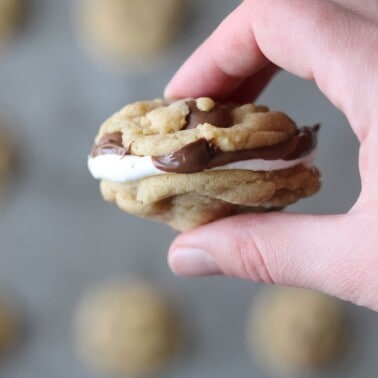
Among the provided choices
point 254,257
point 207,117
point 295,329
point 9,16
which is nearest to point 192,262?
point 254,257

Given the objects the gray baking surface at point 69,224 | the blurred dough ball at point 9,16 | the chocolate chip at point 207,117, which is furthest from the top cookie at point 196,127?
the blurred dough ball at point 9,16

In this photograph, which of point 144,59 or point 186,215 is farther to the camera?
point 144,59

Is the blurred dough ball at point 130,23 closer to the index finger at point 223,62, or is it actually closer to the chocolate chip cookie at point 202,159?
the index finger at point 223,62

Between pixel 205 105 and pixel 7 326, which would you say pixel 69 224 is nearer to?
pixel 7 326

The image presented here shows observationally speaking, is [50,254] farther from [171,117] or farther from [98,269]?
[171,117]

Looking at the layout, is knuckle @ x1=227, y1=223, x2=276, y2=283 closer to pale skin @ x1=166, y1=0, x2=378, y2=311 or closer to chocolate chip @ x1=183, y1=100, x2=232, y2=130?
Result: pale skin @ x1=166, y1=0, x2=378, y2=311

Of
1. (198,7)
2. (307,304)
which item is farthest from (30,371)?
(198,7)
